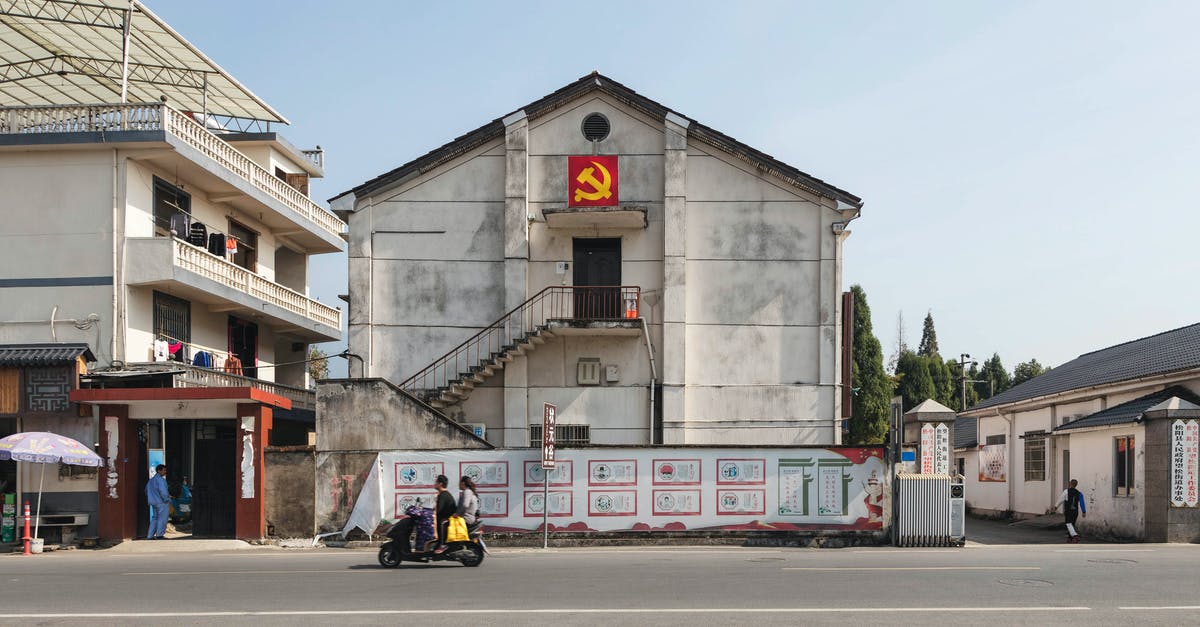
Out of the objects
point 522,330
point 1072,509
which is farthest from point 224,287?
point 1072,509

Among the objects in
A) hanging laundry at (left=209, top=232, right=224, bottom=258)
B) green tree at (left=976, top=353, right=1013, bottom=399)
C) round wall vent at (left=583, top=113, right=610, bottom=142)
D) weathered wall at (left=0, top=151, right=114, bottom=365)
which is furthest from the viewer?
green tree at (left=976, top=353, right=1013, bottom=399)

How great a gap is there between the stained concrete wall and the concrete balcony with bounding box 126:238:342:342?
4.15 m

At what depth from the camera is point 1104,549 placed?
69.5 ft

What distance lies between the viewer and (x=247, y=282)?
31484 mm

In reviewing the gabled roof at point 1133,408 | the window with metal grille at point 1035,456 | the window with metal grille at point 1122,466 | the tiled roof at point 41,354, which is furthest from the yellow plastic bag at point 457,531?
the window with metal grille at point 1035,456

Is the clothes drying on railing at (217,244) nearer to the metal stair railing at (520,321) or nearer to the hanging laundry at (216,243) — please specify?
the hanging laundry at (216,243)

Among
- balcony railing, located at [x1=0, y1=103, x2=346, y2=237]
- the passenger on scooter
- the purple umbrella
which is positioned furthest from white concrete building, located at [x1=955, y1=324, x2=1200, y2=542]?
balcony railing, located at [x1=0, y1=103, x2=346, y2=237]

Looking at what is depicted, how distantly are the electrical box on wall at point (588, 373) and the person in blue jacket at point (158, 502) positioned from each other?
1061 cm

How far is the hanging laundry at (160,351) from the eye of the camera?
27625mm

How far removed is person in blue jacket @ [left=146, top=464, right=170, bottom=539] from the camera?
23.5 metres

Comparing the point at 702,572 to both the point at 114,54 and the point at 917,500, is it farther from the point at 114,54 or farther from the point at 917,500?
the point at 114,54

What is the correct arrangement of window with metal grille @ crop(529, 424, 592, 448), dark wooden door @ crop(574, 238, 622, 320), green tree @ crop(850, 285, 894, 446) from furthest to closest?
green tree @ crop(850, 285, 894, 446) → dark wooden door @ crop(574, 238, 622, 320) → window with metal grille @ crop(529, 424, 592, 448)

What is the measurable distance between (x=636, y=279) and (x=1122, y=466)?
Result: 13.4 metres

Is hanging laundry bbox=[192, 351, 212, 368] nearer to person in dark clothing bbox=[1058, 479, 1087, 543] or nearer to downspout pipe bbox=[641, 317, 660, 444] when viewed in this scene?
downspout pipe bbox=[641, 317, 660, 444]
